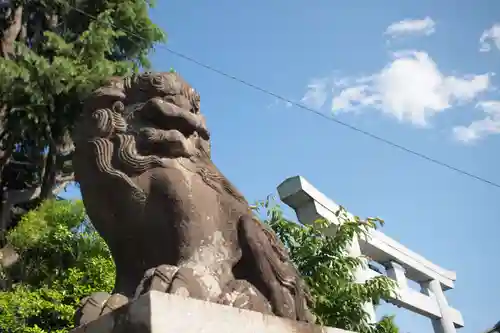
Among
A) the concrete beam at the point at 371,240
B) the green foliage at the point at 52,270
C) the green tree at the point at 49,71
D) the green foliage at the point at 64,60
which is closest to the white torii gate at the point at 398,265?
the concrete beam at the point at 371,240

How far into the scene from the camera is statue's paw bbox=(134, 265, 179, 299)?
1645 millimetres

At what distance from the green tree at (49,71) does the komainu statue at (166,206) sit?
501cm

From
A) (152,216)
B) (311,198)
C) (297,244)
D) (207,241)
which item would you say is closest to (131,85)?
(152,216)

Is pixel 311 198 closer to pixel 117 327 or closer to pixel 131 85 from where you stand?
pixel 131 85

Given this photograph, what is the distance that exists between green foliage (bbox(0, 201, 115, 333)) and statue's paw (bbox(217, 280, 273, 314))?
13.8 ft

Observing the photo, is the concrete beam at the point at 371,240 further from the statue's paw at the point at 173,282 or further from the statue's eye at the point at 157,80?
the statue's paw at the point at 173,282

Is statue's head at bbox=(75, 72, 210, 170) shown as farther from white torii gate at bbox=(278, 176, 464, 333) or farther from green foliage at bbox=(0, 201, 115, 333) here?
white torii gate at bbox=(278, 176, 464, 333)

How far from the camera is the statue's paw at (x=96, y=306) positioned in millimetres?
1679

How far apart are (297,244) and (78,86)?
3476 millimetres

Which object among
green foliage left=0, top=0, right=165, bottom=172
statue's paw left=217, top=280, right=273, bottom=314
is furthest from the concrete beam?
statue's paw left=217, top=280, right=273, bottom=314

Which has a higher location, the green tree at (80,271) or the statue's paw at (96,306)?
the green tree at (80,271)

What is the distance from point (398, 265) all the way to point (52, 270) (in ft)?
17.5

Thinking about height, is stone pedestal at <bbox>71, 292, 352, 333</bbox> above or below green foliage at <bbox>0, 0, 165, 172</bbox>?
below

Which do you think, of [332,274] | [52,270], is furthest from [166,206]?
[52,270]
